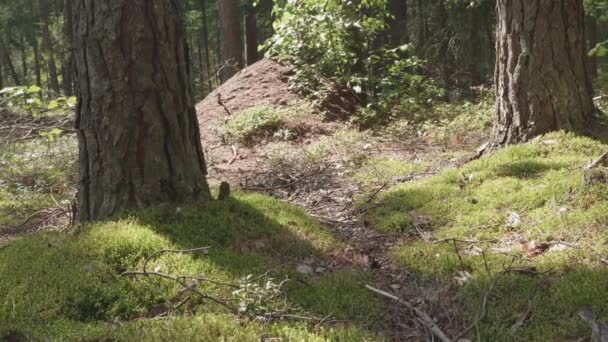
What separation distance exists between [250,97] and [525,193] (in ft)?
24.6

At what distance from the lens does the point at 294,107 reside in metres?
10.2

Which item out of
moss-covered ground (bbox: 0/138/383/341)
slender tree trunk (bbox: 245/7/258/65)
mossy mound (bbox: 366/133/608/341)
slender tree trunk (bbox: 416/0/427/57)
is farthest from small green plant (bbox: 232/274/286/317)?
slender tree trunk (bbox: 245/7/258/65)

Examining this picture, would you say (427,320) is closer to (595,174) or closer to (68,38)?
(595,174)

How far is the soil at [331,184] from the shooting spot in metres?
3.28

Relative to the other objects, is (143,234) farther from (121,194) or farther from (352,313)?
(352,313)

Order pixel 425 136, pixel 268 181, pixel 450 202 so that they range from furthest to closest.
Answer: pixel 425 136
pixel 268 181
pixel 450 202

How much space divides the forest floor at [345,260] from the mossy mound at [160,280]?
0.04 ft

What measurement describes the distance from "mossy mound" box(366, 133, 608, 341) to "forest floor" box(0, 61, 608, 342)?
0.01 meters

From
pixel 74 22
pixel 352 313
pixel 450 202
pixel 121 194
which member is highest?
pixel 74 22

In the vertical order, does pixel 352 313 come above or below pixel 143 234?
below

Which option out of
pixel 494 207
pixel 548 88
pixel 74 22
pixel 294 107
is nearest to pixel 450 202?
pixel 494 207

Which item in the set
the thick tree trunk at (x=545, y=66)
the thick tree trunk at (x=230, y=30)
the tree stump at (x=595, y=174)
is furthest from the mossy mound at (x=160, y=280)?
the thick tree trunk at (x=230, y=30)

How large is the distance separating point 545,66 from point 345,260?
3.52 meters

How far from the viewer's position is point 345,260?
4.21 m
